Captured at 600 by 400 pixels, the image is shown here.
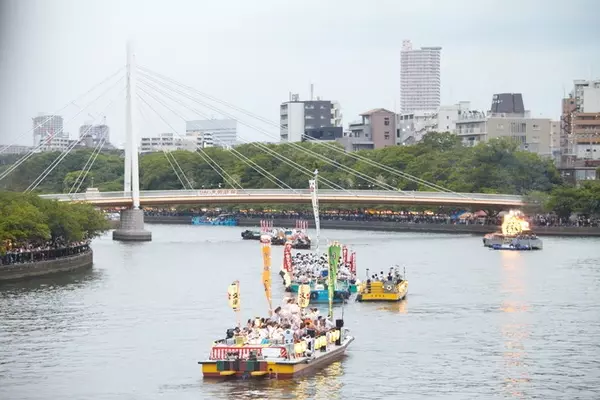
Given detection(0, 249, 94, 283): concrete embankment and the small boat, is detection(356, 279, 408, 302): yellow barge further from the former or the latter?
the small boat

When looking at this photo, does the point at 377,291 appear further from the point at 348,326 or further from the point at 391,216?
the point at 391,216

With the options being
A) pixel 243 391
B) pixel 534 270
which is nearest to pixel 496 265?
pixel 534 270

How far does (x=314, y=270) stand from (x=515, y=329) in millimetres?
10063

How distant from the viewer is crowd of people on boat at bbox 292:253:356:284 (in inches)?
1556

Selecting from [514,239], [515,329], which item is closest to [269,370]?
[515,329]

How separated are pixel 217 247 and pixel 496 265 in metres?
15.1

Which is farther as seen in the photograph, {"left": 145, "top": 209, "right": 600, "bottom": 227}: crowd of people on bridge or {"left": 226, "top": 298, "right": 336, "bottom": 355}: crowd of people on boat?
{"left": 145, "top": 209, "right": 600, "bottom": 227}: crowd of people on bridge

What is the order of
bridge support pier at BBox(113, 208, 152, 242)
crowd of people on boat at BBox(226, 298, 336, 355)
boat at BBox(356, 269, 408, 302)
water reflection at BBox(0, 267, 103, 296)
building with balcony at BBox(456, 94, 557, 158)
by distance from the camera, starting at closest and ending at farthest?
crowd of people on boat at BBox(226, 298, 336, 355)
boat at BBox(356, 269, 408, 302)
water reflection at BBox(0, 267, 103, 296)
bridge support pier at BBox(113, 208, 152, 242)
building with balcony at BBox(456, 94, 557, 158)

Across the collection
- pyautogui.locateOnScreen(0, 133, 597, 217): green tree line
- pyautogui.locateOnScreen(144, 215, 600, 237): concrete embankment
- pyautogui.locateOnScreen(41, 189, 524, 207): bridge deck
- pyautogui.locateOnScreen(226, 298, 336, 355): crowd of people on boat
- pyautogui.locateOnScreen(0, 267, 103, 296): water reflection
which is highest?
pyautogui.locateOnScreen(0, 133, 597, 217): green tree line

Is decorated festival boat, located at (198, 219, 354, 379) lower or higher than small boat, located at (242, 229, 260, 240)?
lower

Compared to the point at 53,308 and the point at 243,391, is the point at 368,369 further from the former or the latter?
the point at 53,308

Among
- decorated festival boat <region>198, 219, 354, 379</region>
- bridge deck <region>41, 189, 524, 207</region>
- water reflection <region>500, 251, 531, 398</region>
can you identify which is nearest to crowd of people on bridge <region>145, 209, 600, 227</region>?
bridge deck <region>41, 189, 524, 207</region>

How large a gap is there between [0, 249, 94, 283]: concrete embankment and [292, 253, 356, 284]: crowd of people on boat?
22.5 feet

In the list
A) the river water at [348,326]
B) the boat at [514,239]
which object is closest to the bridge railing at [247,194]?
the boat at [514,239]
